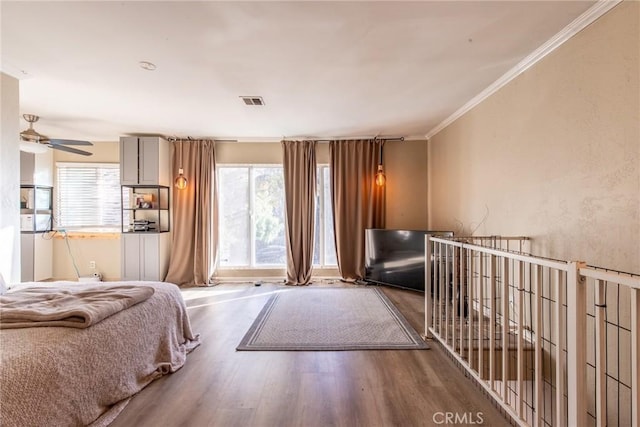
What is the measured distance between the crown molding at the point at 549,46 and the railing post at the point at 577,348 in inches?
71.5

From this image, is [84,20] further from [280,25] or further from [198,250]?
[198,250]

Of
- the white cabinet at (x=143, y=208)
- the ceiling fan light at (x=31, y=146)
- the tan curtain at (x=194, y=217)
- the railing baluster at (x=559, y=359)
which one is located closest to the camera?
the railing baluster at (x=559, y=359)

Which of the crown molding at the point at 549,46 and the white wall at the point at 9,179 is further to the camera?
the white wall at the point at 9,179

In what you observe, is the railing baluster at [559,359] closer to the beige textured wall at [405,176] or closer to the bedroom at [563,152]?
the bedroom at [563,152]

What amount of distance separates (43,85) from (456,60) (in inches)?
164

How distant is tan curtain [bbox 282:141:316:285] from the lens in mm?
4746

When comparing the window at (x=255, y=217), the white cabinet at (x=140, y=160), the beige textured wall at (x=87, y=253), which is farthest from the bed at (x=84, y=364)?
the beige textured wall at (x=87, y=253)

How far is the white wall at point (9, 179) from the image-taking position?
244cm

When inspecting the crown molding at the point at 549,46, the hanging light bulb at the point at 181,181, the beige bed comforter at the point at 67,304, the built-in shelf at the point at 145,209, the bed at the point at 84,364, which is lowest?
the bed at the point at 84,364

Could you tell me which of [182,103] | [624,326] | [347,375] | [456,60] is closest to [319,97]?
[456,60]

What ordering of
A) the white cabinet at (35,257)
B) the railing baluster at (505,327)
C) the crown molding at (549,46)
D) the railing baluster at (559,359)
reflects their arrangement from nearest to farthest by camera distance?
the railing baluster at (559,359) → the railing baluster at (505,327) → the crown molding at (549,46) → the white cabinet at (35,257)

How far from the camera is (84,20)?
1.89 meters

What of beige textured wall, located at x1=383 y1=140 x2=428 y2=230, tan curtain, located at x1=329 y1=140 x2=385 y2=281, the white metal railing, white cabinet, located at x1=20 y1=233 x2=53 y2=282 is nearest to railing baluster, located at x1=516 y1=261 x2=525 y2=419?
the white metal railing

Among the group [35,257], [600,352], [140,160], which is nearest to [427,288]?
[600,352]
